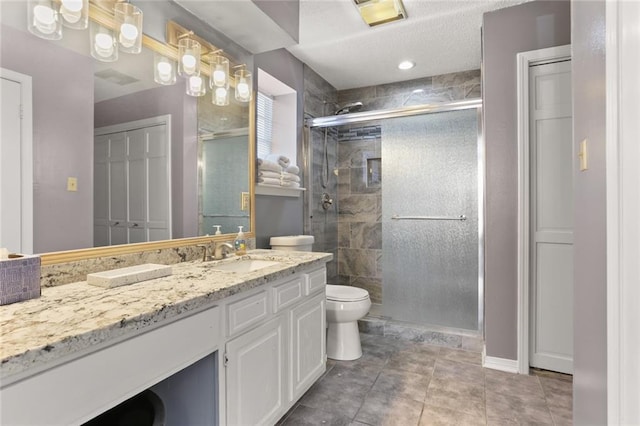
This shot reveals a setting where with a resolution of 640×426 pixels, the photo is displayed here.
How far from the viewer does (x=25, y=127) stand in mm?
1187

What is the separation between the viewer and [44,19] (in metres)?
1.26

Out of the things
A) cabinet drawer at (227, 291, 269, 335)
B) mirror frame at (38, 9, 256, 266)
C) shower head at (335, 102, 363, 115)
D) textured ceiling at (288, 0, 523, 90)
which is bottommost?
cabinet drawer at (227, 291, 269, 335)

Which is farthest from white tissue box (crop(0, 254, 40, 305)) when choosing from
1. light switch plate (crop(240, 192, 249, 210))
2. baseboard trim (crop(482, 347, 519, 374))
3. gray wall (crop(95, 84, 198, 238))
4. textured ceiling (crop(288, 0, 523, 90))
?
baseboard trim (crop(482, 347, 519, 374))

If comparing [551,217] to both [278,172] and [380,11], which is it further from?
[278,172]

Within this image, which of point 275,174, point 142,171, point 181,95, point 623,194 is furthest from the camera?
point 275,174

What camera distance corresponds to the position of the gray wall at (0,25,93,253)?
47.9 inches

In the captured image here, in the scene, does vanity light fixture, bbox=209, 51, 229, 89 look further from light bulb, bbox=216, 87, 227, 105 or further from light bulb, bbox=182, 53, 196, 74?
light bulb, bbox=182, 53, 196, 74

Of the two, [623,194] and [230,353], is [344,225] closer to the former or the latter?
[230,353]

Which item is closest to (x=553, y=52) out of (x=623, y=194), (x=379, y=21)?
(x=379, y=21)

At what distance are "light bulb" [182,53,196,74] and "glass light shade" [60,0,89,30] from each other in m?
0.50

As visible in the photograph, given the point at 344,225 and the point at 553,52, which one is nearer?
the point at 553,52

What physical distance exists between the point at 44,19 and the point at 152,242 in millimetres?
981

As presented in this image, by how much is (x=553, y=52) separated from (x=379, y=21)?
3.85 ft

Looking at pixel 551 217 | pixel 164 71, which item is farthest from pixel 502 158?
pixel 164 71
